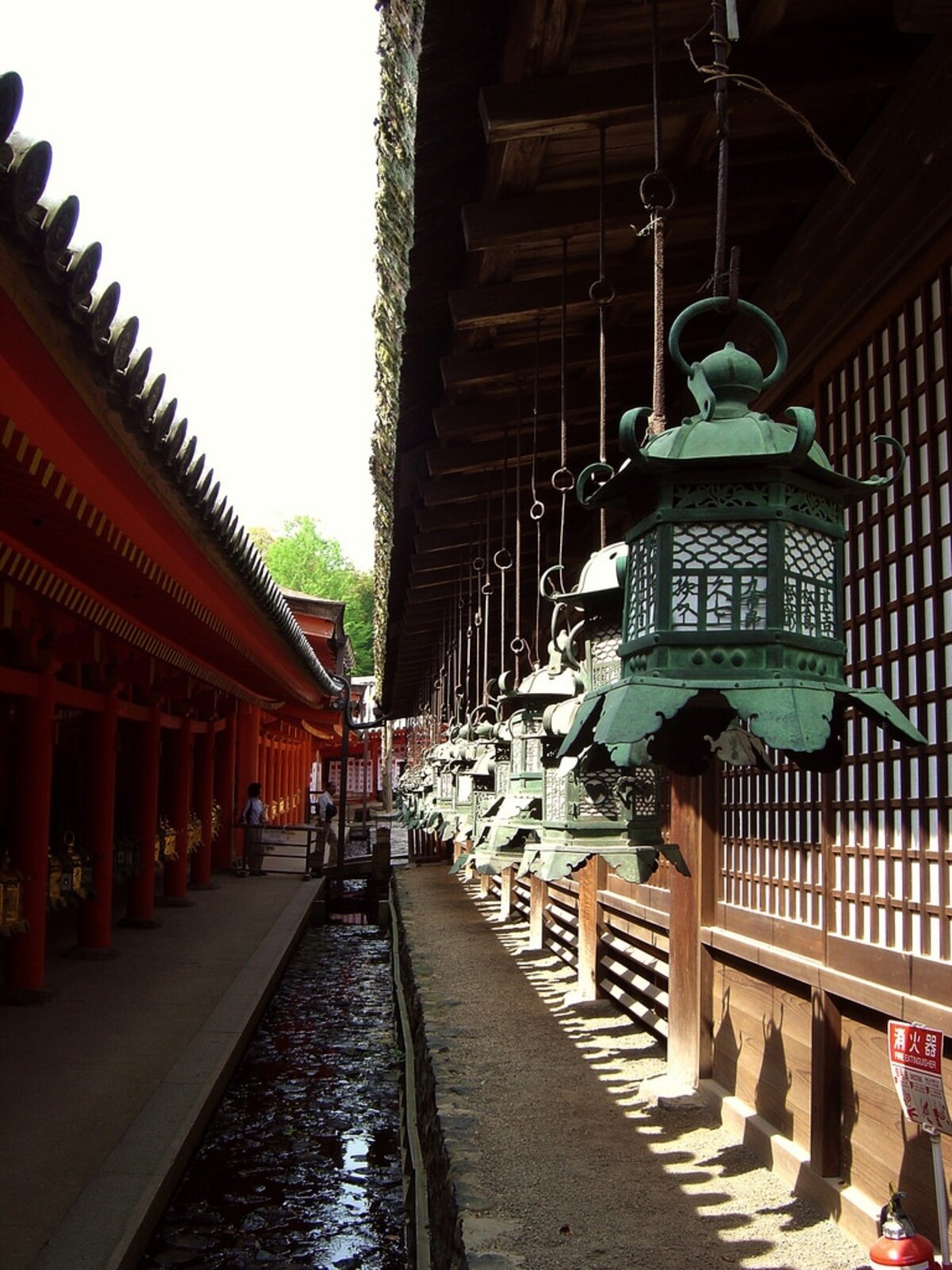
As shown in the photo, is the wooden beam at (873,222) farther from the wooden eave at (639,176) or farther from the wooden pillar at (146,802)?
the wooden pillar at (146,802)

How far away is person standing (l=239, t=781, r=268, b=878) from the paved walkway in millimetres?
8511

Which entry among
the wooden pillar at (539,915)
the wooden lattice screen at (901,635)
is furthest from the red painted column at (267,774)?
the wooden lattice screen at (901,635)

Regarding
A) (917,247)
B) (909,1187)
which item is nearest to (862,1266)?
(909,1187)

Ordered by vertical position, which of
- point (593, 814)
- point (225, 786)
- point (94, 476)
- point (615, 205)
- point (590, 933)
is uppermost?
point (615, 205)

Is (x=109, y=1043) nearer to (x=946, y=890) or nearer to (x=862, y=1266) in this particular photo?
(x=862, y=1266)

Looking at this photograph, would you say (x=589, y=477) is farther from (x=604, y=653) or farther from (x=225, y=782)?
(x=225, y=782)

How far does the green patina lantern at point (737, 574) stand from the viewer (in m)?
2.30

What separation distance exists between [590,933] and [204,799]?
10512mm

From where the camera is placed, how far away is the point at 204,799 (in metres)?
18.9

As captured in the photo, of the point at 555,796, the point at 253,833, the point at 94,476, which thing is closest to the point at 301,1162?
the point at 555,796

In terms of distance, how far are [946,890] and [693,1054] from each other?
3.10 metres

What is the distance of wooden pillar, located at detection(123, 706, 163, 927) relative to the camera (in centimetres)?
1314

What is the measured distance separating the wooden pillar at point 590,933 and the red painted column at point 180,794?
295 inches

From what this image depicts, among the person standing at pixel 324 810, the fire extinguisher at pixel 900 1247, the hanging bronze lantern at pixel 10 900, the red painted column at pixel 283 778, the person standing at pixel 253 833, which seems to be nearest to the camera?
the fire extinguisher at pixel 900 1247
